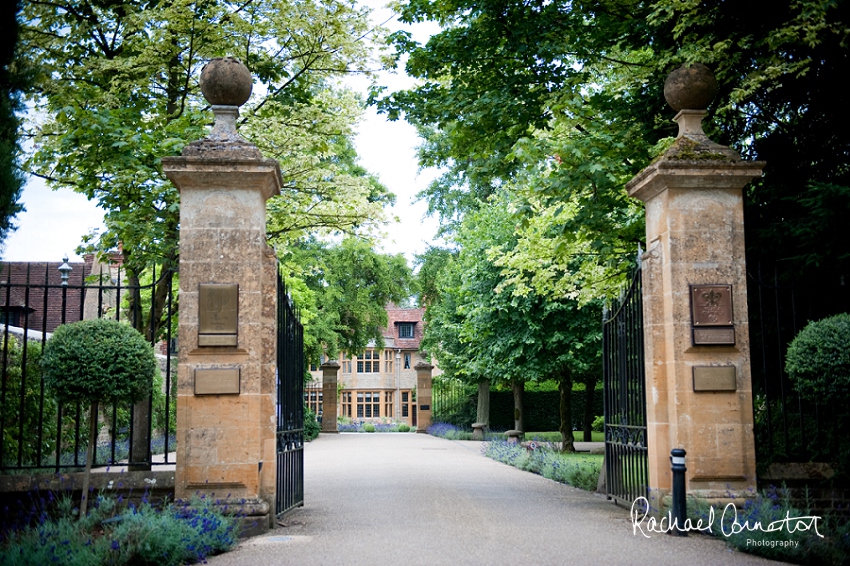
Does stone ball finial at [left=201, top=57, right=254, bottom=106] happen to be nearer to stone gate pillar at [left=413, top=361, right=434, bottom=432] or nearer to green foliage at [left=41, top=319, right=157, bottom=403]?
green foliage at [left=41, top=319, right=157, bottom=403]

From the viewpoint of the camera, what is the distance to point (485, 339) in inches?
933

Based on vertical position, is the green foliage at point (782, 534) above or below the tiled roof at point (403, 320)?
below

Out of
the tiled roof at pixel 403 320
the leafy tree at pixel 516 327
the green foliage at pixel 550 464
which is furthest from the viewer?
the tiled roof at pixel 403 320

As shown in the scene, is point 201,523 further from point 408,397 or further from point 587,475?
point 408,397

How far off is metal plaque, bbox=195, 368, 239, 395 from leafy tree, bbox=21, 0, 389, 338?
3.15 meters

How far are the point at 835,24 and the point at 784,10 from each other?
36.2 inches

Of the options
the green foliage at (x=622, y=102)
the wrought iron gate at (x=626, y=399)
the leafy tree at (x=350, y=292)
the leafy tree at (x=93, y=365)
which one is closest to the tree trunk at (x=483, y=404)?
the leafy tree at (x=350, y=292)

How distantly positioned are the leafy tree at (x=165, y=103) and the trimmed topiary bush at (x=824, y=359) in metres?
7.76

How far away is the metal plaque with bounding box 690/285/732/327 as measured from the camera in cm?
815

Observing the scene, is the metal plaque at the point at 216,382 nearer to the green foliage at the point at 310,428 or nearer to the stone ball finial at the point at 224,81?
the stone ball finial at the point at 224,81

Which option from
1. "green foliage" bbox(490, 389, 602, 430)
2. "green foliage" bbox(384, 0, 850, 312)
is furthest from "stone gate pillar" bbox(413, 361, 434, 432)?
"green foliage" bbox(384, 0, 850, 312)

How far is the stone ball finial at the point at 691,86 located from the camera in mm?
8539

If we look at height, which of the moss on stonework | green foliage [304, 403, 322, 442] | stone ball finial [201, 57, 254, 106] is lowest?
green foliage [304, 403, 322, 442]

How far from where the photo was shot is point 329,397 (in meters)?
39.0
